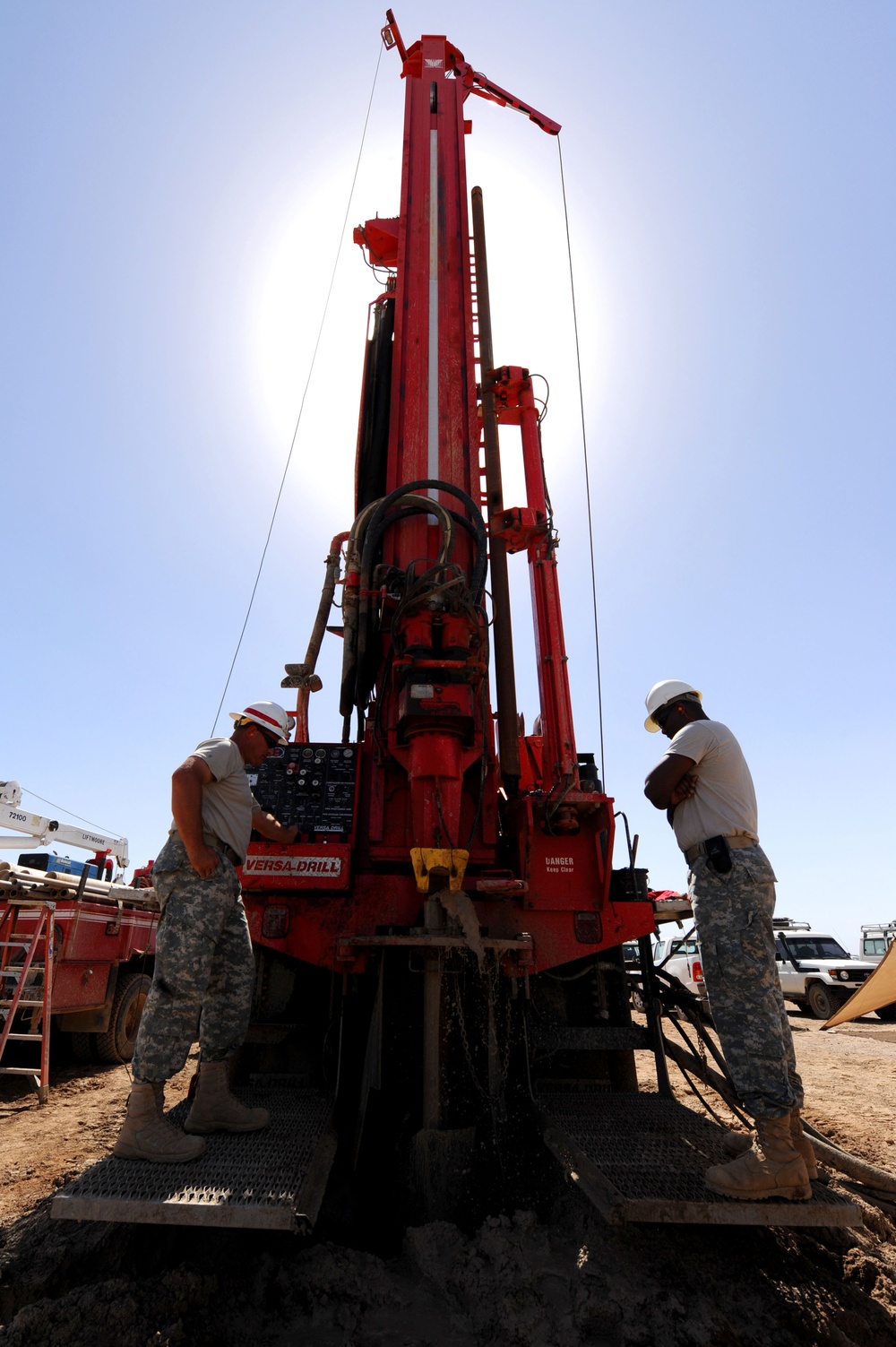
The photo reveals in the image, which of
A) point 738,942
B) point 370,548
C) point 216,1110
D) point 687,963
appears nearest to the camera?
point 738,942

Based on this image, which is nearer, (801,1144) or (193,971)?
(801,1144)

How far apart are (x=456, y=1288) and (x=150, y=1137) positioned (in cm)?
123

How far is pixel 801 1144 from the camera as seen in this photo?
264cm

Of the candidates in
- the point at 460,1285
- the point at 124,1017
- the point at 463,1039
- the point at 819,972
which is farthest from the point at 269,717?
the point at 819,972

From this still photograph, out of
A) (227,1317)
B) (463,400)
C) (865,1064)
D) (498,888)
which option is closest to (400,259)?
(463,400)

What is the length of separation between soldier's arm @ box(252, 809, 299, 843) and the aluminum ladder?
3.64 m

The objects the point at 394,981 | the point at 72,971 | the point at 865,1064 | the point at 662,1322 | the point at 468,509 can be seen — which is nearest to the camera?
the point at 662,1322

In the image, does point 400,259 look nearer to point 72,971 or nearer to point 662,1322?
point 662,1322

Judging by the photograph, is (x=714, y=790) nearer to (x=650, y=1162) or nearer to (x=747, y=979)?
(x=747, y=979)

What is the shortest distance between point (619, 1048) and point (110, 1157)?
2441 millimetres

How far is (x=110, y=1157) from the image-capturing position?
2764 millimetres

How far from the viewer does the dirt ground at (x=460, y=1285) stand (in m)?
2.13

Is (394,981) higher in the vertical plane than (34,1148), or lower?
higher

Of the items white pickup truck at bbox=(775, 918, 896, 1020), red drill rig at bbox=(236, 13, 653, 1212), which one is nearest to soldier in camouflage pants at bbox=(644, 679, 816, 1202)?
red drill rig at bbox=(236, 13, 653, 1212)
